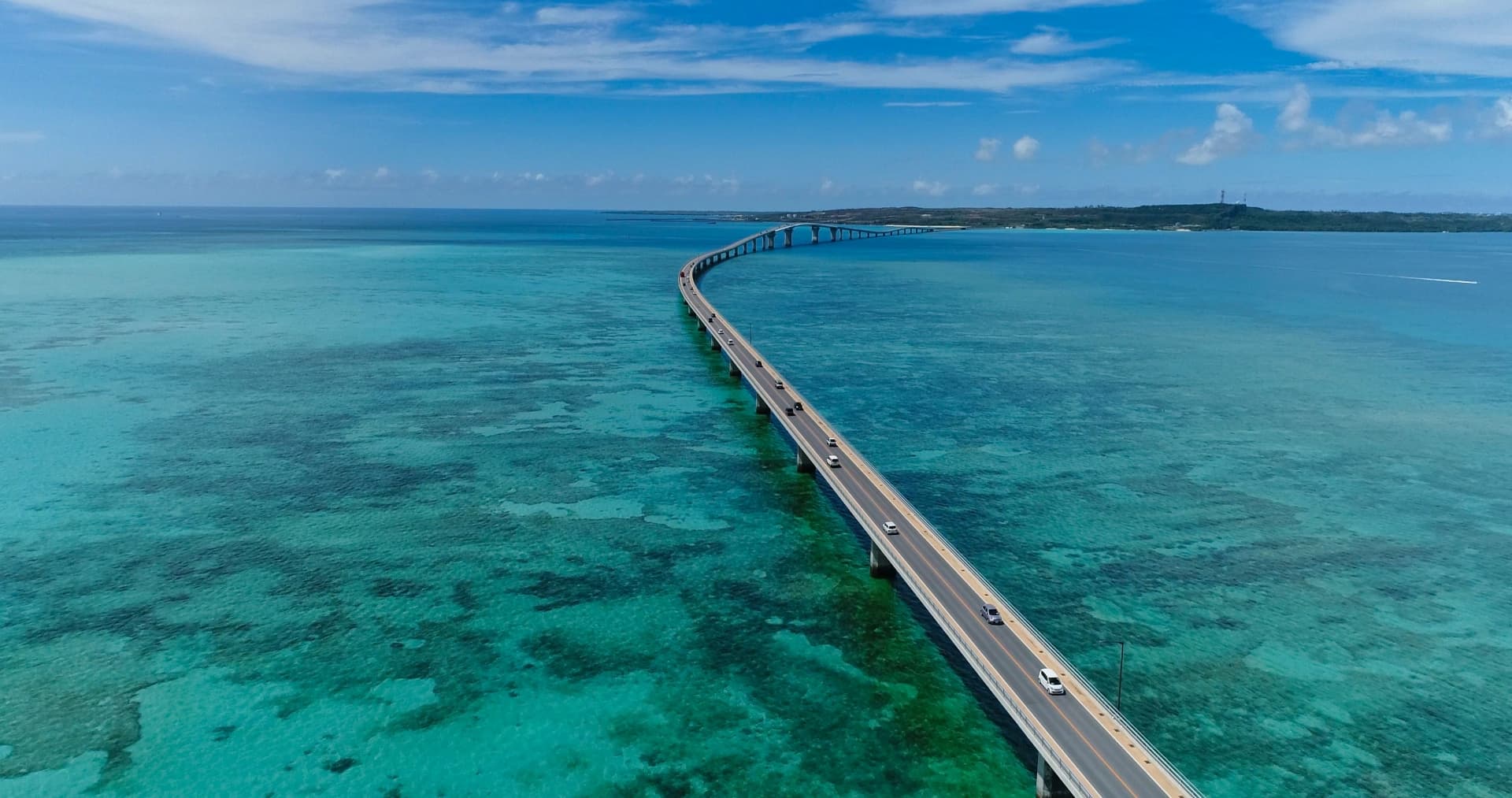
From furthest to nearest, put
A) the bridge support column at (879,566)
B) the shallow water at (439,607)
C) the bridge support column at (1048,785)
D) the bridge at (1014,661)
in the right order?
the bridge support column at (879,566)
the shallow water at (439,607)
the bridge support column at (1048,785)
the bridge at (1014,661)

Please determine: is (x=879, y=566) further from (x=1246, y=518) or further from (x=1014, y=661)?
(x=1246, y=518)

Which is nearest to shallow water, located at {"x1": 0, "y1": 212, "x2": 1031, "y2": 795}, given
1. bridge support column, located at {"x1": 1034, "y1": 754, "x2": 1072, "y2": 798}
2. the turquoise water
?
the turquoise water

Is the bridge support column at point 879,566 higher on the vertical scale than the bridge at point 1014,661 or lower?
lower

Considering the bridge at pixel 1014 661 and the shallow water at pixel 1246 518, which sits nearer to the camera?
the bridge at pixel 1014 661

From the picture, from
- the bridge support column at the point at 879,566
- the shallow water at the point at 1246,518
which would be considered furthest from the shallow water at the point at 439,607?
the shallow water at the point at 1246,518

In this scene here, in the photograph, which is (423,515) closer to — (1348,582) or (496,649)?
(496,649)

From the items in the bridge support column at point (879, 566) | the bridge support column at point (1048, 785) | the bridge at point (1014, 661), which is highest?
the bridge at point (1014, 661)

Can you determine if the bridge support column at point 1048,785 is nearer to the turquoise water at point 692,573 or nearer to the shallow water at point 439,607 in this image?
the shallow water at point 439,607

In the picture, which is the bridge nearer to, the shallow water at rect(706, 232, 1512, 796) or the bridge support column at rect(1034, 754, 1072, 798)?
the bridge support column at rect(1034, 754, 1072, 798)
